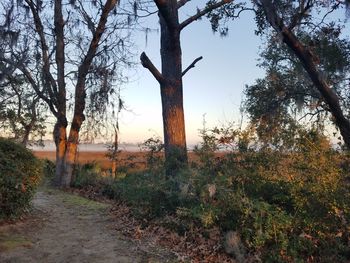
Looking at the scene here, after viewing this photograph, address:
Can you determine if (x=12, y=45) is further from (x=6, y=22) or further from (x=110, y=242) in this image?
(x=110, y=242)

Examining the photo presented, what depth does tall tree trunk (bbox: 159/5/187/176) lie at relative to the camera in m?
10.8

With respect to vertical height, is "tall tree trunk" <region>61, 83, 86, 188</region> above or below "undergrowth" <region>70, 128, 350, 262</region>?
above

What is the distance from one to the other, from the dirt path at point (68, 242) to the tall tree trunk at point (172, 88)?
2615 mm

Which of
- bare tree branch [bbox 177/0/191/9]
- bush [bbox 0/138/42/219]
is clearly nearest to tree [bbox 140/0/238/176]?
bare tree branch [bbox 177/0/191/9]

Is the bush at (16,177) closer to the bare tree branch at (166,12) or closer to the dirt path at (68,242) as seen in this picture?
the dirt path at (68,242)

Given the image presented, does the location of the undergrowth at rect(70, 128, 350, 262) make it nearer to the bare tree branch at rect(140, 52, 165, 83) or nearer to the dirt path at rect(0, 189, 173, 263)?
the dirt path at rect(0, 189, 173, 263)

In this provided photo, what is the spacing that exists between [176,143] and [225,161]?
122 inches

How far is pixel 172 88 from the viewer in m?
11.0

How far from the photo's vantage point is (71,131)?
650 inches

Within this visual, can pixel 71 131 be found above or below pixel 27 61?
below

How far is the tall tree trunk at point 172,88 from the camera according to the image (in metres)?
10.8

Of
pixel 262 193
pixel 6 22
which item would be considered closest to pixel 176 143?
pixel 262 193

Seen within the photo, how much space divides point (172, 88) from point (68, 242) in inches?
200

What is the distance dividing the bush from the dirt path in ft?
1.13
